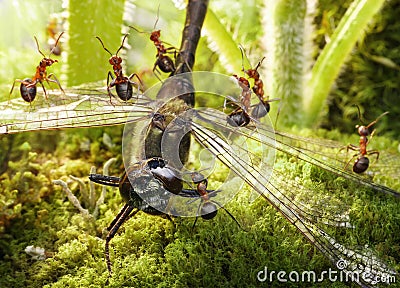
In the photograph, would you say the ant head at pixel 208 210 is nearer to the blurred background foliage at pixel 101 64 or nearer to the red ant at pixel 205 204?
the red ant at pixel 205 204

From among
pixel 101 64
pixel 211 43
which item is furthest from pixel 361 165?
pixel 101 64

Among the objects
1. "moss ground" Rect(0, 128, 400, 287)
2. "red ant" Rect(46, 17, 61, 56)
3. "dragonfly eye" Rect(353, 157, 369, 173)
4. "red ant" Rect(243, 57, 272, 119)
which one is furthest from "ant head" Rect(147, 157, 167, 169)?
"red ant" Rect(46, 17, 61, 56)

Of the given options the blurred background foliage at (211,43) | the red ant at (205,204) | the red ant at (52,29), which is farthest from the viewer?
Answer: the red ant at (52,29)

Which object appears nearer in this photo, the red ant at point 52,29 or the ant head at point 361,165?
the ant head at point 361,165

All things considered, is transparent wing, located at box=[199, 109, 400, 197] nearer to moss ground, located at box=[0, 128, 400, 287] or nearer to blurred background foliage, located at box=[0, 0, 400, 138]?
moss ground, located at box=[0, 128, 400, 287]

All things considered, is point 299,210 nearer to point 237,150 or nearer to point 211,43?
point 237,150

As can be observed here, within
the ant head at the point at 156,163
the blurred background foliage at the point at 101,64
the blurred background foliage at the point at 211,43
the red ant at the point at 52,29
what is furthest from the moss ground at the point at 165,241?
the red ant at the point at 52,29

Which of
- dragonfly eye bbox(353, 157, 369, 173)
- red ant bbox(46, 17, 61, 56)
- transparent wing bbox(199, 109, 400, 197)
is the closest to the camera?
transparent wing bbox(199, 109, 400, 197)
